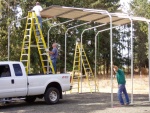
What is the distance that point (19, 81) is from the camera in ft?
47.8

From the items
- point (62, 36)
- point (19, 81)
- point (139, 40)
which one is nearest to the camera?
point (19, 81)

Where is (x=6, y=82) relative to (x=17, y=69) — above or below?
below

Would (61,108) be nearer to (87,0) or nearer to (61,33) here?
(61,33)

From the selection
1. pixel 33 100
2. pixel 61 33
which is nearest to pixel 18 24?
pixel 61 33

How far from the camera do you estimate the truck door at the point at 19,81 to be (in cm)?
1447

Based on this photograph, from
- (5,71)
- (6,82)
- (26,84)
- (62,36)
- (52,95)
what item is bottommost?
(52,95)

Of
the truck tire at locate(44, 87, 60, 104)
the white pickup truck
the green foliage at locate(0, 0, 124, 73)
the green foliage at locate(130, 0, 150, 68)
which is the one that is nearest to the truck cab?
the white pickup truck

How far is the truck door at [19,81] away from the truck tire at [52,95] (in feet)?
4.12

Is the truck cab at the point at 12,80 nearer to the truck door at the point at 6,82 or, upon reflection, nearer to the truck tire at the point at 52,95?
the truck door at the point at 6,82

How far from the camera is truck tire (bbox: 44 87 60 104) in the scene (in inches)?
618

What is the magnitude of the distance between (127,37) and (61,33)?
25185 millimetres

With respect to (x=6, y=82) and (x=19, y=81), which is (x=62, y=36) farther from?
(x=6, y=82)

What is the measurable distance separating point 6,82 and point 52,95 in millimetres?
2636

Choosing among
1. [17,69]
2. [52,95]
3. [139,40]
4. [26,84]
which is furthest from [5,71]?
[139,40]
